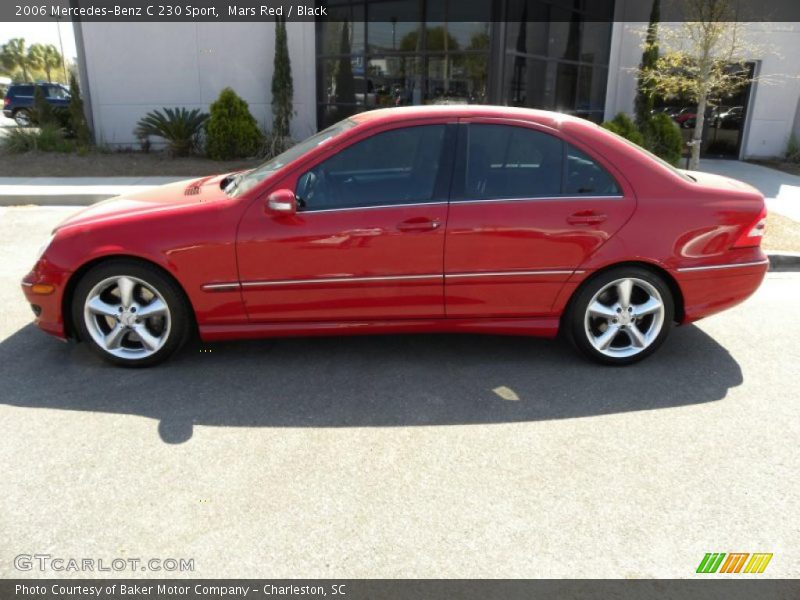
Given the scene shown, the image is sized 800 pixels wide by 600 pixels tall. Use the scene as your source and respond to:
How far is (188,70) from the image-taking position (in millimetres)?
14039

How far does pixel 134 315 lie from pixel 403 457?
198 centimetres

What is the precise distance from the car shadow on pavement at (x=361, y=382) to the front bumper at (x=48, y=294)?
0.28 metres

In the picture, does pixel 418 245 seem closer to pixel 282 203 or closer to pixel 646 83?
pixel 282 203

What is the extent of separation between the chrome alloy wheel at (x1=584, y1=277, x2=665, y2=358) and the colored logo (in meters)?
1.77

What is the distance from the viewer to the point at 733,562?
2510mm

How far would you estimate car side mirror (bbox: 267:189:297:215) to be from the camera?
3.79 m

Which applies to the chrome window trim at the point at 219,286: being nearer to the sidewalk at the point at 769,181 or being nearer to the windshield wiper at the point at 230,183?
the windshield wiper at the point at 230,183

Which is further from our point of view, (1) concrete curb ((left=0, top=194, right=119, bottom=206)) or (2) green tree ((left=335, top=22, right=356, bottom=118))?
(2) green tree ((left=335, top=22, right=356, bottom=118))

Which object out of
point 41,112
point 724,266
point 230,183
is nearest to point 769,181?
point 724,266

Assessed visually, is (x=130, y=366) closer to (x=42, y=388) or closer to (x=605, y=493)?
(x=42, y=388)

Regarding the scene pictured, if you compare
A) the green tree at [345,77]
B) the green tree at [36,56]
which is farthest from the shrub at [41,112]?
the green tree at [36,56]

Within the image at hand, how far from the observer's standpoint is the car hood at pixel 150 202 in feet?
13.2

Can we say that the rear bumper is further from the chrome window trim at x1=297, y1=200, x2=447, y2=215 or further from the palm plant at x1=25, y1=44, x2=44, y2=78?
the palm plant at x1=25, y1=44, x2=44, y2=78

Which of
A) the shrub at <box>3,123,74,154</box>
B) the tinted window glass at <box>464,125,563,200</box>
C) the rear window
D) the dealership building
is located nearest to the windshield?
the tinted window glass at <box>464,125,563,200</box>
